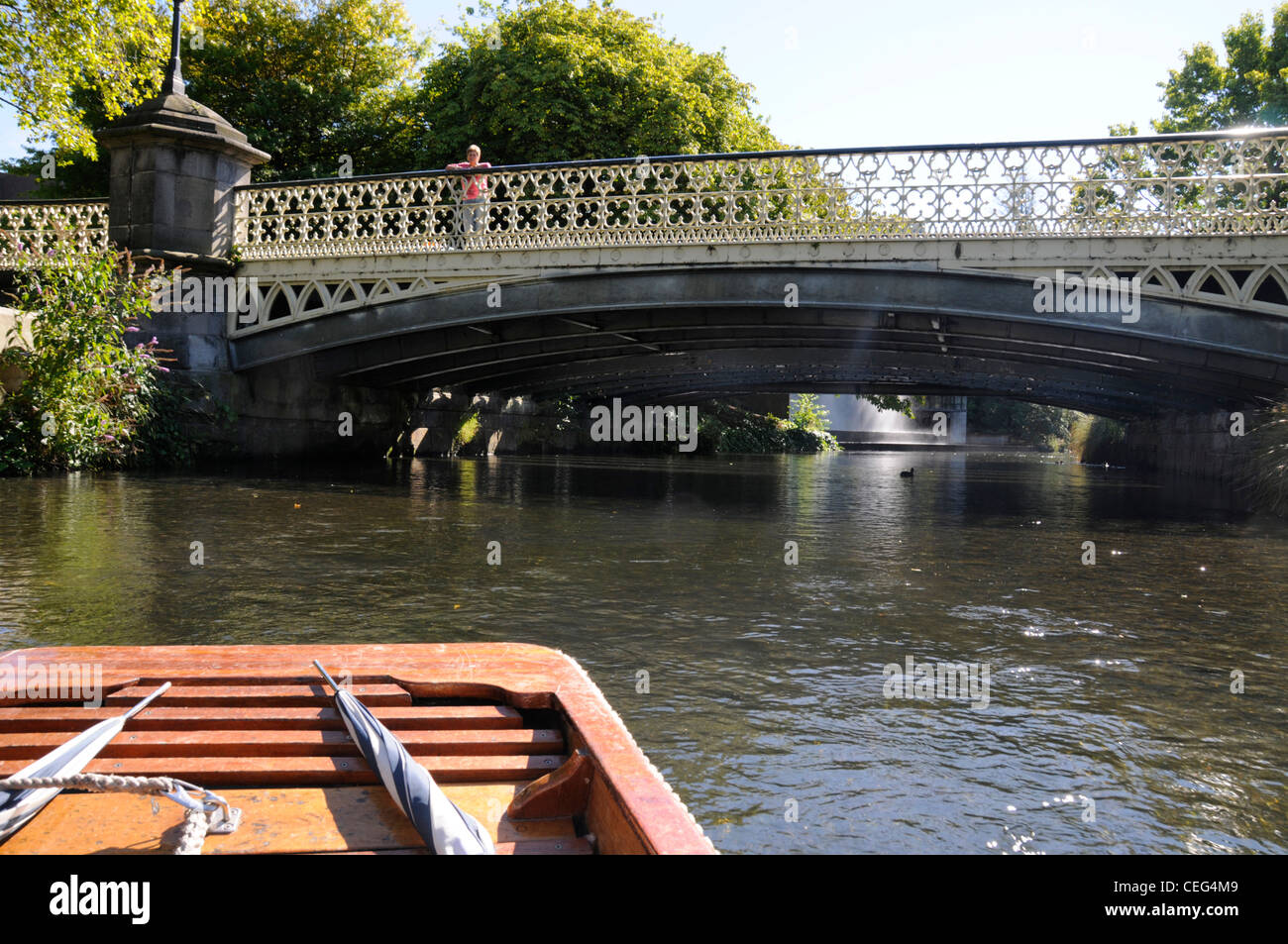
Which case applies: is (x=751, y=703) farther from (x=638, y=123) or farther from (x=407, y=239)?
(x=638, y=123)

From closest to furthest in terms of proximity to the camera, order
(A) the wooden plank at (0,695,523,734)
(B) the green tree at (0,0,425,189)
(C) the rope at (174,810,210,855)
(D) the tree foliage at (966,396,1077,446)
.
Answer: (C) the rope at (174,810,210,855), (A) the wooden plank at (0,695,523,734), (B) the green tree at (0,0,425,189), (D) the tree foliage at (966,396,1077,446)

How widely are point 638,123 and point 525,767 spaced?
77.7 feet

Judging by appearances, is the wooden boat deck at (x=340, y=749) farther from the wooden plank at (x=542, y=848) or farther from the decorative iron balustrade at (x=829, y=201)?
the decorative iron balustrade at (x=829, y=201)

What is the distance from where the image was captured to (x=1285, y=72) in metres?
27.2

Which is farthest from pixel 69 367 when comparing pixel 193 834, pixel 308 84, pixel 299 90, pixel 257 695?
pixel 308 84

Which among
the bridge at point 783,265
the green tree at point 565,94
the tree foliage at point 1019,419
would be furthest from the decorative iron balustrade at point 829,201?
the tree foliage at point 1019,419

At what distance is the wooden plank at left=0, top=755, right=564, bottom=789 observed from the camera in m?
2.30

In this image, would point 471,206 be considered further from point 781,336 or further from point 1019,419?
point 1019,419

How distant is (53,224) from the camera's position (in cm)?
1505

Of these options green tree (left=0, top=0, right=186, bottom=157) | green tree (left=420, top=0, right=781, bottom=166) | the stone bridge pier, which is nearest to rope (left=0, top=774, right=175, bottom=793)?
the stone bridge pier

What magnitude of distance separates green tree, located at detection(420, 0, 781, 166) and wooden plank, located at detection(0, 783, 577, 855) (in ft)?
73.6

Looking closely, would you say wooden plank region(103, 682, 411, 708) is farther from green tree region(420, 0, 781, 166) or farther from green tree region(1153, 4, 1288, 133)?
green tree region(1153, 4, 1288, 133)

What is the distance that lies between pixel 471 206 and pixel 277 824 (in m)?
13.0
